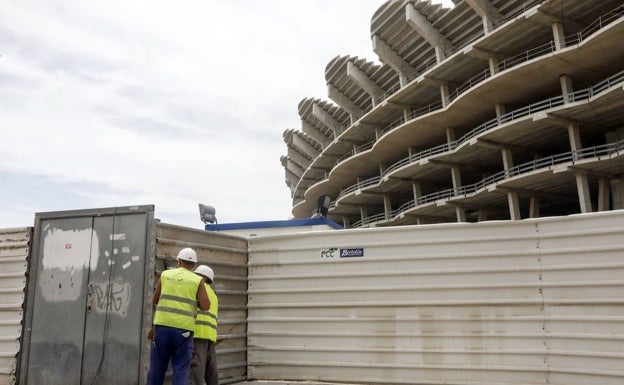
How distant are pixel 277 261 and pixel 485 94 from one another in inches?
920

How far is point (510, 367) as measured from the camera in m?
5.92

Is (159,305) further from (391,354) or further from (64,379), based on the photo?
(391,354)

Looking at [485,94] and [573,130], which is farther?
[485,94]

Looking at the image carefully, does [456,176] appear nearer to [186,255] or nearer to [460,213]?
[460,213]

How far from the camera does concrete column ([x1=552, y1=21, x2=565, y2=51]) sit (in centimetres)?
2405

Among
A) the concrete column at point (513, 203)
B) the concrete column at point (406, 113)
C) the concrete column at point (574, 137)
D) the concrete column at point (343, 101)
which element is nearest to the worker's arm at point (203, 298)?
the concrete column at point (574, 137)

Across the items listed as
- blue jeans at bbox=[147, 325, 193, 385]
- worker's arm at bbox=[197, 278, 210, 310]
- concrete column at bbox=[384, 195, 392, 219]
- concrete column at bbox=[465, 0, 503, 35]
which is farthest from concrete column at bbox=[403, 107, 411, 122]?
blue jeans at bbox=[147, 325, 193, 385]

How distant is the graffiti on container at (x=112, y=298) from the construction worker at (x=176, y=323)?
112 cm

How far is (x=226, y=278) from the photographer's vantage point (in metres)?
6.95

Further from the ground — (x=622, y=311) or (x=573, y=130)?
(x=573, y=130)

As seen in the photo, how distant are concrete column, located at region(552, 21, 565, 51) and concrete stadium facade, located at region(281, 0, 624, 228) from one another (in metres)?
0.05

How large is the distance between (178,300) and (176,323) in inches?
8.4

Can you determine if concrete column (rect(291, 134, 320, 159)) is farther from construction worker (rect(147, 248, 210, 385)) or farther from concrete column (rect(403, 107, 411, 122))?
construction worker (rect(147, 248, 210, 385))

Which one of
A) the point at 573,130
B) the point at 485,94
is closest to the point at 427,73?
the point at 485,94
